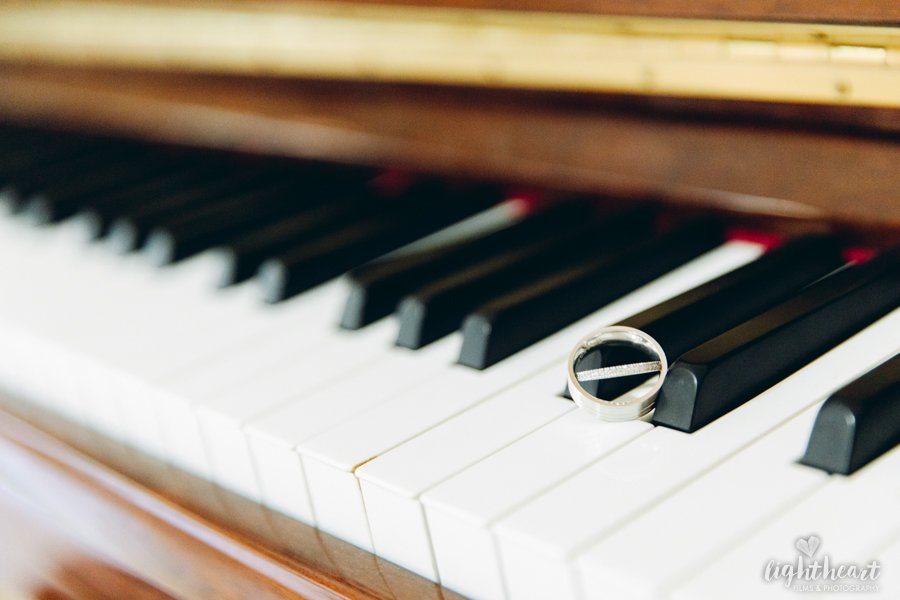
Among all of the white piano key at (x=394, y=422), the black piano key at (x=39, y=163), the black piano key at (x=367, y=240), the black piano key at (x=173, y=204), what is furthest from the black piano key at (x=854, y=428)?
the black piano key at (x=39, y=163)

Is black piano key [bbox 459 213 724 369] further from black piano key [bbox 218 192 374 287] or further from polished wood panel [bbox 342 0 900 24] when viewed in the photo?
black piano key [bbox 218 192 374 287]

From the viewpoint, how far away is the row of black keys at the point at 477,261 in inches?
30.3

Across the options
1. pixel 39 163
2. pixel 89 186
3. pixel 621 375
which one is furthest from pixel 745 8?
pixel 39 163

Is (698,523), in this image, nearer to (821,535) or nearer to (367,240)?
→ (821,535)

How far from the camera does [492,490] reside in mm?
677

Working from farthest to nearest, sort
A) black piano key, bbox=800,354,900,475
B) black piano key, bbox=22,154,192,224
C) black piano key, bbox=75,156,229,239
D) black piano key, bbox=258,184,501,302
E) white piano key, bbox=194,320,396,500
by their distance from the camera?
black piano key, bbox=22,154,192,224 < black piano key, bbox=75,156,229,239 < black piano key, bbox=258,184,501,302 < white piano key, bbox=194,320,396,500 < black piano key, bbox=800,354,900,475

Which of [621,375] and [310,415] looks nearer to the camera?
[621,375]

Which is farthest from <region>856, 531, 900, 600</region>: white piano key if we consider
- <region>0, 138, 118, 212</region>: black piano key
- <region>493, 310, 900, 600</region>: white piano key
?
<region>0, 138, 118, 212</region>: black piano key

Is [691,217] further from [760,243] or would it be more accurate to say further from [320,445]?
[320,445]

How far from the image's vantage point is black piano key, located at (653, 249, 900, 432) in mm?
711

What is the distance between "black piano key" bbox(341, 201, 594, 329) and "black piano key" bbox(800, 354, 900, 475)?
1.59ft

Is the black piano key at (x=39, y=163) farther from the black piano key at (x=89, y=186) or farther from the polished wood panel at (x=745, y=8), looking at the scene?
the polished wood panel at (x=745, y=8)

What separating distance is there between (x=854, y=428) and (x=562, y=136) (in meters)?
0.60

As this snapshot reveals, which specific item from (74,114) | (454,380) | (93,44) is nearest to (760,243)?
(454,380)
